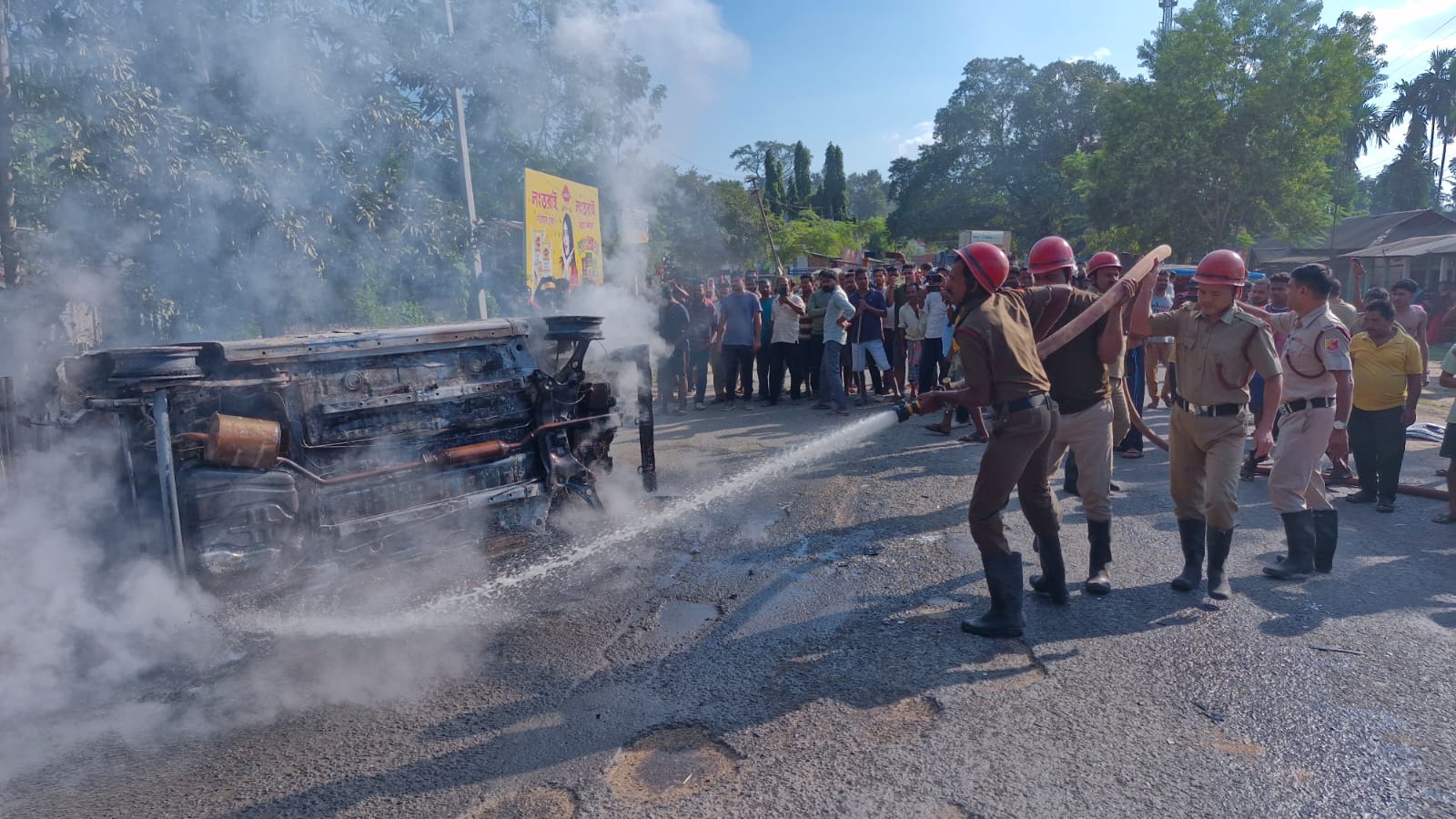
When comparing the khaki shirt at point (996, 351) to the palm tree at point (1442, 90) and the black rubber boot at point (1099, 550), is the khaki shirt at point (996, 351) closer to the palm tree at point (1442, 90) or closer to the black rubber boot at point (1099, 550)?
the black rubber boot at point (1099, 550)

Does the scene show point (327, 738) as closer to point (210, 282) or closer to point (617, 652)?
point (617, 652)

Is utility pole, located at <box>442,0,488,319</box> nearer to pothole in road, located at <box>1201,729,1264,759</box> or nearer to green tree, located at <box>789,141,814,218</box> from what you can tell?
pothole in road, located at <box>1201,729,1264,759</box>

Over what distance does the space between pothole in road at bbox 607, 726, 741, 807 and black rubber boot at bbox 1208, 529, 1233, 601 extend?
2794mm

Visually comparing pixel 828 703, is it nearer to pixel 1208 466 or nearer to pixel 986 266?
pixel 986 266

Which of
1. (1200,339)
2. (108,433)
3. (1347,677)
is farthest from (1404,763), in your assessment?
(108,433)

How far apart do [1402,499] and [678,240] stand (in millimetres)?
33389

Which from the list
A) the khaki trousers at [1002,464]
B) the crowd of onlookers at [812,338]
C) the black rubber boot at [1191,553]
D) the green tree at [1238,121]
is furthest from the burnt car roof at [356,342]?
the green tree at [1238,121]

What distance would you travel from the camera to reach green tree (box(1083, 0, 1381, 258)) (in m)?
23.5

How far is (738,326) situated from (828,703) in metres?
8.04

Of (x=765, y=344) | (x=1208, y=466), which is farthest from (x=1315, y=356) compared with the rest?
(x=765, y=344)

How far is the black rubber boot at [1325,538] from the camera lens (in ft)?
15.3

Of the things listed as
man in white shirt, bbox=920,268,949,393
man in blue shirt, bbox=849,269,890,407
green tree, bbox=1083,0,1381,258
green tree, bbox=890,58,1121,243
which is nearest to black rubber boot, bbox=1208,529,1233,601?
man in white shirt, bbox=920,268,949,393

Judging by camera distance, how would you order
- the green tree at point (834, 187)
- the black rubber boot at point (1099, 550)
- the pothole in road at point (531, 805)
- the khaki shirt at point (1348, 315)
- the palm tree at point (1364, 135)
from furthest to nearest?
the green tree at point (834, 187) < the palm tree at point (1364, 135) < the khaki shirt at point (1348, 315) < the black rubber boot at point (1099, 550) < the pothole in road at point (531, 805)

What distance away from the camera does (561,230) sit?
12148 mm
